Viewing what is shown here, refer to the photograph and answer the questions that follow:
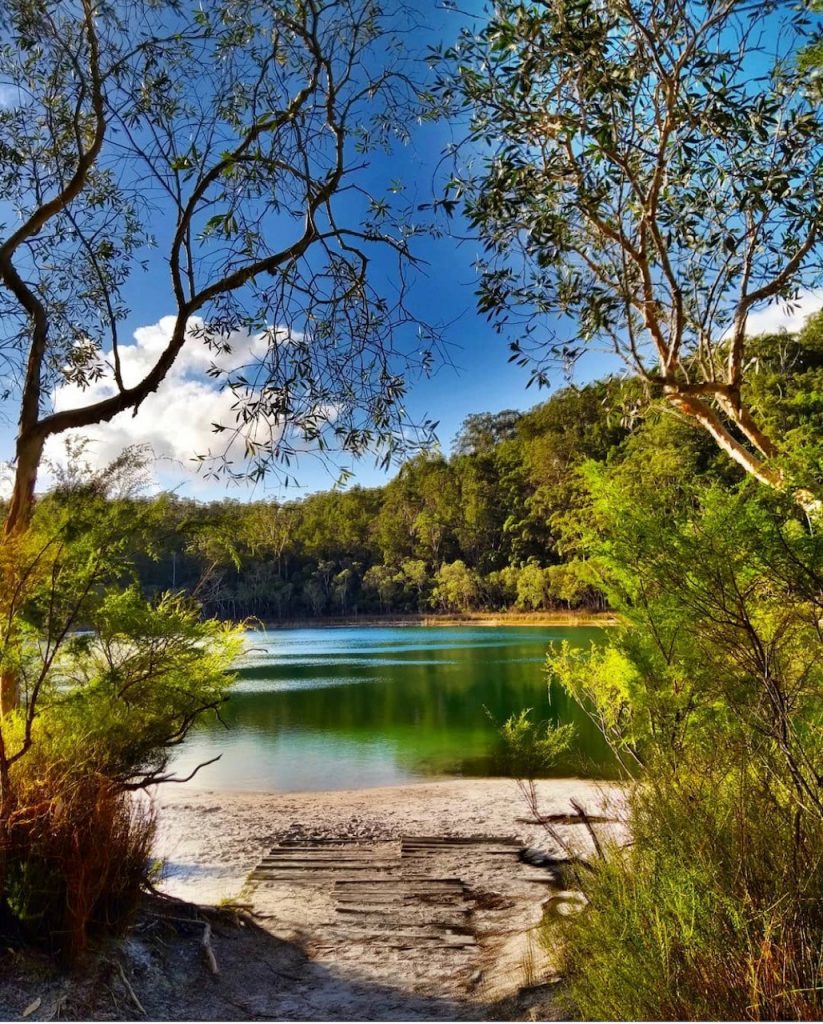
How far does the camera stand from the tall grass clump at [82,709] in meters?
2.74

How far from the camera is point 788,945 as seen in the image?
1854 mm

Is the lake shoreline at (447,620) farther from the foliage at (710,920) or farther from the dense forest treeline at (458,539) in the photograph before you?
the foliage at (710,920)

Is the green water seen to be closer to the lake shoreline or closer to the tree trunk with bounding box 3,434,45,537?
the tree trunk with bounding box 3,434,45,537

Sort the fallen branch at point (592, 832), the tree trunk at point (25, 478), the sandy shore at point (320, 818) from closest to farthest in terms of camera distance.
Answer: the fallen branch at point (592, 832) → the tree trunk at point (25, 478) → the sandy shore at point (320, 818)

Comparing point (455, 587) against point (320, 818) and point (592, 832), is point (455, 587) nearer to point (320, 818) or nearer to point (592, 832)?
point (320, 818)

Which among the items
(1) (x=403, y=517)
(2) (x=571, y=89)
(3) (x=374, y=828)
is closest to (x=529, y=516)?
(1) (x=403, y=517)

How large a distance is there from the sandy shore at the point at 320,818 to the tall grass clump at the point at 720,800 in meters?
3.05

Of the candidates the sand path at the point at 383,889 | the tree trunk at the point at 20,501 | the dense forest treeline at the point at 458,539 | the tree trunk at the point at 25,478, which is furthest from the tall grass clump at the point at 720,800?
the dense forest treeline at the point at 458,539

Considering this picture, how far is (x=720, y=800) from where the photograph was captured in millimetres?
2619

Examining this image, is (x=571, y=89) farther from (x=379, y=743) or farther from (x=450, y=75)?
(x=379, y=743)

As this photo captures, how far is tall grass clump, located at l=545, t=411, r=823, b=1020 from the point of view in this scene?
1.89 metres

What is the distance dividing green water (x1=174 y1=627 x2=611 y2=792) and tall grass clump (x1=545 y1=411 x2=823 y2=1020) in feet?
3.78

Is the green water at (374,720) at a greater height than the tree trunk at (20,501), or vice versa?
the tree trunk at (20,501)

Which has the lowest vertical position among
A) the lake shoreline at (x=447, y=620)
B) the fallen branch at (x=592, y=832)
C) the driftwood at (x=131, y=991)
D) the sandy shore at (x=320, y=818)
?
the lake shoreline at (x=447, y=620)
